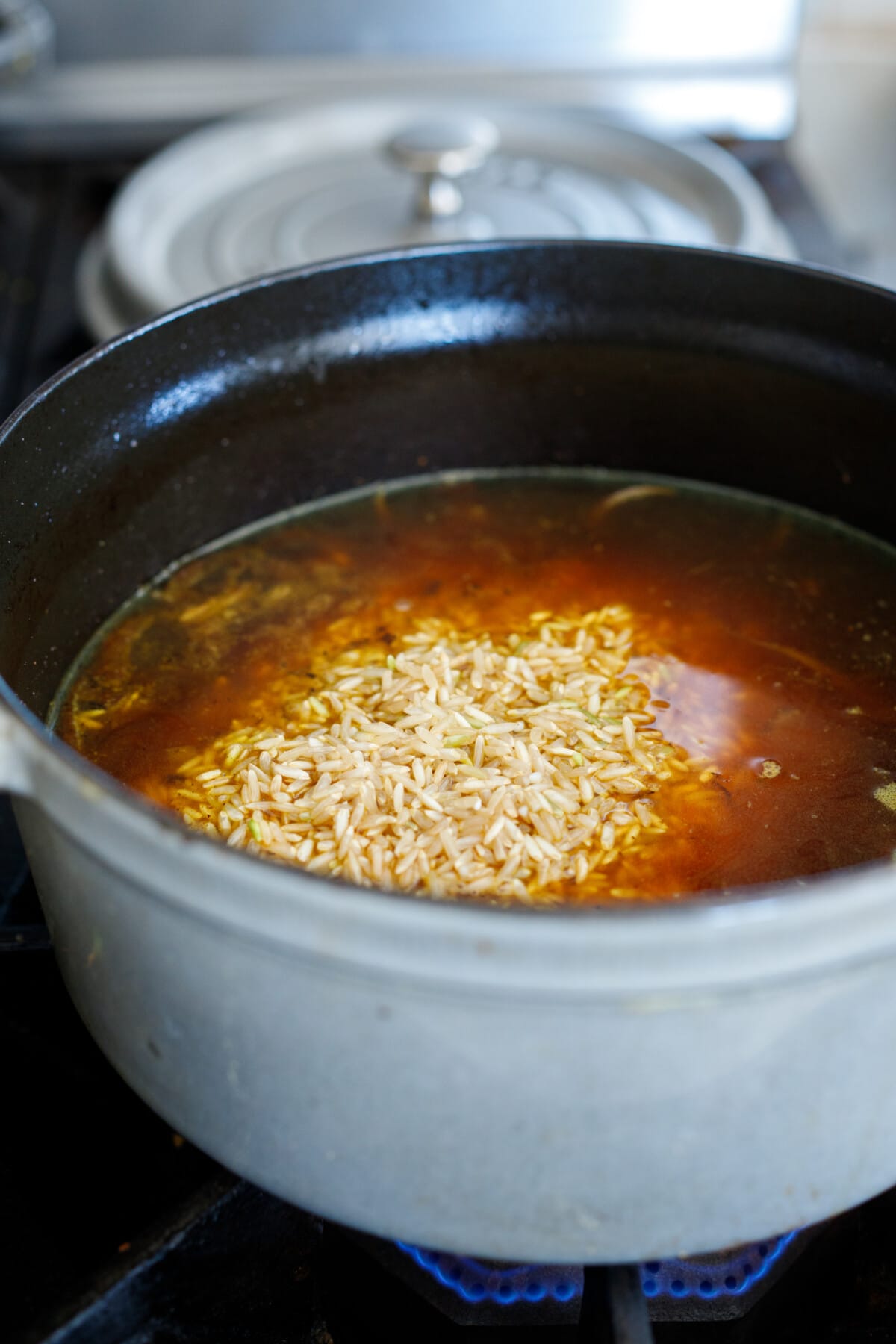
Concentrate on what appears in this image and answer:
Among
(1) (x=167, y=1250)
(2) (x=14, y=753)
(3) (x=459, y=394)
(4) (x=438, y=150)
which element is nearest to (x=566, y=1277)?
(1) (x=167, y=1250)

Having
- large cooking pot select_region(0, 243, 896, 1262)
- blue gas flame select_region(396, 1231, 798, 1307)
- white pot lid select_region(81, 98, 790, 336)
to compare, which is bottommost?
blue gas flame select_region(396, 1231, 798, 1307)

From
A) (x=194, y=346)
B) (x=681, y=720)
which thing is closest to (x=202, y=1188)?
(x=681, y=720)

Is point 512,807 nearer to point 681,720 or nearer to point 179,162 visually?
point 681,720

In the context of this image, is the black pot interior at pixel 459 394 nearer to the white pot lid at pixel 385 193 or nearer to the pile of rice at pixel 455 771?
the pile of rice at pixel 455 771

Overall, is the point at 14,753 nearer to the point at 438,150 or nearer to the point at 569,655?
the point at 569,655

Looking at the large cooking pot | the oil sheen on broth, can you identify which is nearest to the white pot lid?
the oil sheen on broth

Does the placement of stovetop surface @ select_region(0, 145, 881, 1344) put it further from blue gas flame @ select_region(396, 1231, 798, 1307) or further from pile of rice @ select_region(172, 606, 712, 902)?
pile of rice @ select_region(172, 606, 712, 902)
